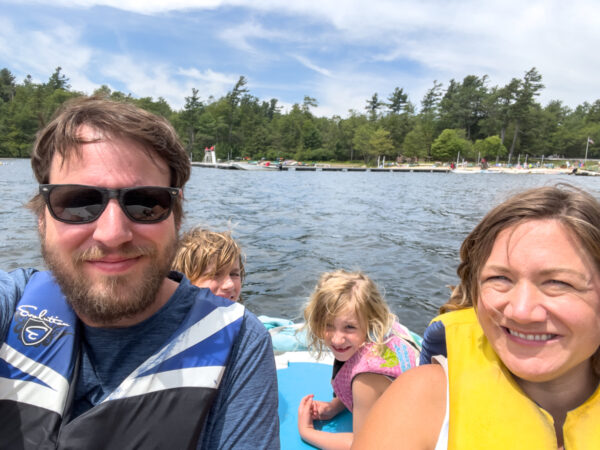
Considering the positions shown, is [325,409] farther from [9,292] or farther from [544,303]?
[9,292]

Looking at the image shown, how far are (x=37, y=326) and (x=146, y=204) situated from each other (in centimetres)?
52

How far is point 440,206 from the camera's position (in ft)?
62.0

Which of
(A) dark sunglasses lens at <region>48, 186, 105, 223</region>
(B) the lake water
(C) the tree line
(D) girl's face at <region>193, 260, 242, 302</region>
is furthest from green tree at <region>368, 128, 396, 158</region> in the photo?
(A) dark sunglasses lens at <region>48, 186, 105, 223</region>

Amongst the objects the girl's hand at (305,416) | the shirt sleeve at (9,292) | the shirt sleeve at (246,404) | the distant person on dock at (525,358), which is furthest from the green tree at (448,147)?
the shirt sleeve at (9,292)

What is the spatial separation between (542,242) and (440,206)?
18802mm

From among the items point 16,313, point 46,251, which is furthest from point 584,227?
point 16,313

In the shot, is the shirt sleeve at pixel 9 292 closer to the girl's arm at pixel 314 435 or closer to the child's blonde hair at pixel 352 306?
the child's blonde hair at pixel 352 306

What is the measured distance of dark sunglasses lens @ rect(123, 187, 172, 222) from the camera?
1.27m

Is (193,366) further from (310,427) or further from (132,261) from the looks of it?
(310,427)

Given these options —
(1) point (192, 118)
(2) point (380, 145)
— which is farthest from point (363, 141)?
(1) point (192, 118)

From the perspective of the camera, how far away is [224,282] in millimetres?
2658

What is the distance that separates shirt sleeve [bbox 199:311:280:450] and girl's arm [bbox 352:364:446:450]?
0.99ft

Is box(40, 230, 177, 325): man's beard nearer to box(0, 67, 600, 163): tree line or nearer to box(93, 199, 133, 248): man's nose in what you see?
box(93, 199, 133, 248): man's nose

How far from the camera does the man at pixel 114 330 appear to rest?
1160mm
